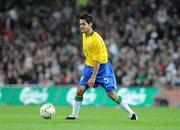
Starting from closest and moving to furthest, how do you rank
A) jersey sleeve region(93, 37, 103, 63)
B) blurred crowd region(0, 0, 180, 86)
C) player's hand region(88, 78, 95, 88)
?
player's hand region(88, 78, 95, 88)
jersey sleeve region(93, 37, 103, 63)
blurred crowd region(0, 0, 180, 86)

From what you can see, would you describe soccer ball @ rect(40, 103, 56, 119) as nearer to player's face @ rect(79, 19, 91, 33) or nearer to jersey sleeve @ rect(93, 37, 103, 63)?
jersey sleeve @ rect(93, 37, 103, 63)

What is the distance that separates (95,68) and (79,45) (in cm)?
1840

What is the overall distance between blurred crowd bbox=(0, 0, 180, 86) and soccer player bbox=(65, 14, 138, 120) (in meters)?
12.8

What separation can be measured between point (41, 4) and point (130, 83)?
393 inches

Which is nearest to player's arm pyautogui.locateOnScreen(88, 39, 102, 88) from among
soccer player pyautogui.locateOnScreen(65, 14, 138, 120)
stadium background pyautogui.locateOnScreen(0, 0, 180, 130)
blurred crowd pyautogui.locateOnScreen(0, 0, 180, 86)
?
soccer player pyautogui.locateOnScreen(65, 14, 138, 120)

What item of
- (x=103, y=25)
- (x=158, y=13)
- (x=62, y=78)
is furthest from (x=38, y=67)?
(x=158, y=13)

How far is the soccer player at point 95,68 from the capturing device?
725 inches

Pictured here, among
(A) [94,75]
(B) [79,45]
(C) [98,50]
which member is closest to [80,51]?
(B) [79,45]

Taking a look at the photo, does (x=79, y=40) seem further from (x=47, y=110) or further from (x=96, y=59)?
(x=96, y=59)

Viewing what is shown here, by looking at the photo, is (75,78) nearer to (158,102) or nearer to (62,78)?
(62,78)

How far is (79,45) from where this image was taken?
36.8 meters

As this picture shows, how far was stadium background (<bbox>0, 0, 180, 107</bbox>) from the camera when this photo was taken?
32528 millimetres

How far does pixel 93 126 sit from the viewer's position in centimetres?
1661

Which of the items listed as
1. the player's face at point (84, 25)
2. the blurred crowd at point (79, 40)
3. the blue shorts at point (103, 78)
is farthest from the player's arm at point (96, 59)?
the blurred crowd at point (79, 40)
